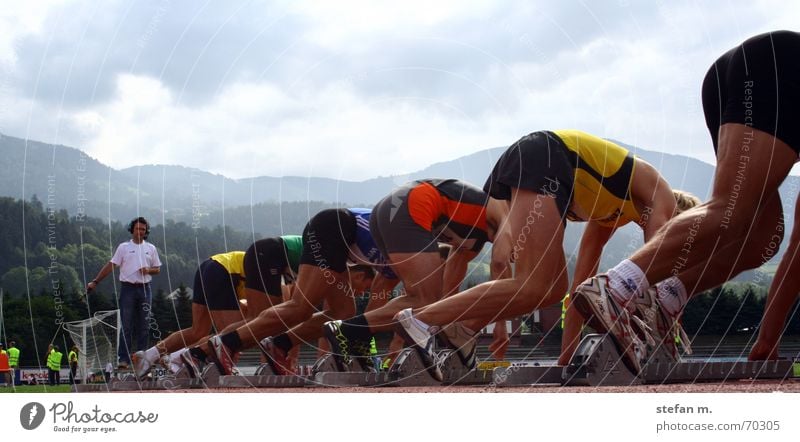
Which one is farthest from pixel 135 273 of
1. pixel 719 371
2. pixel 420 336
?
pixel 719 371

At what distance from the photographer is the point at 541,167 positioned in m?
4.62

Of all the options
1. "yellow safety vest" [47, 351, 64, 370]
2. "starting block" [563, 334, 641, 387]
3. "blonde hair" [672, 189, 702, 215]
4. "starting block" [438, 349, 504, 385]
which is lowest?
"yellow safety vest" [47, 351, 64, 370]

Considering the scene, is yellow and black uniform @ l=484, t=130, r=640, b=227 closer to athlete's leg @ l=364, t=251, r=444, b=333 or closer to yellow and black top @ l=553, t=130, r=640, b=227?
yellow and black top @ l=553, t=130, r=640, b=227

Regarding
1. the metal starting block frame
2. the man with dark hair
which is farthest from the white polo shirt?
the metal starting block frame

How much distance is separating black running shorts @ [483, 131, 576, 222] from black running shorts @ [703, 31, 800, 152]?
106cm

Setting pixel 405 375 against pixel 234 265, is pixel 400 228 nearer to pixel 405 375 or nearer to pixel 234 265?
pixel 405 375

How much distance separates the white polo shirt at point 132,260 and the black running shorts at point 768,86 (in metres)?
5.66

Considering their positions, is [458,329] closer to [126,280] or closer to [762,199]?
[762,199]

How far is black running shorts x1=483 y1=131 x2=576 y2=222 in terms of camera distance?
4605mm

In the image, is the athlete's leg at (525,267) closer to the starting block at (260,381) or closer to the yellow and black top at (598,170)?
the yellow and black top at (598,170)

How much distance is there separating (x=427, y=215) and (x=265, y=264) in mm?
3338

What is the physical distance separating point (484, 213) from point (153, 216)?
8.53 ft
